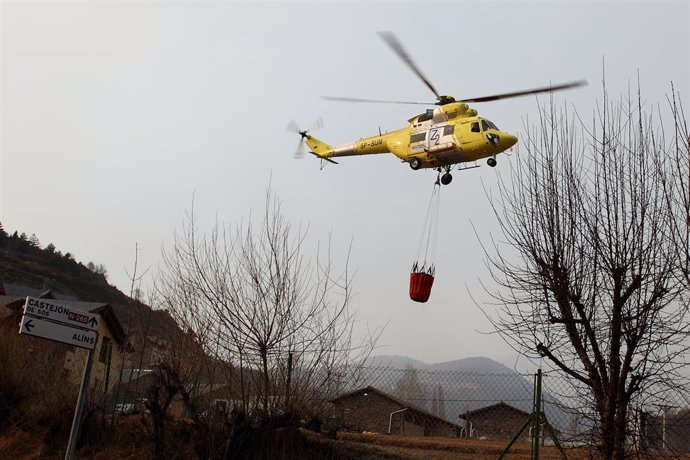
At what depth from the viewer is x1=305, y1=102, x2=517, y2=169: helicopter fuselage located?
36.0 ft

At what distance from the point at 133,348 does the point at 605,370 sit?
7265 millimetres

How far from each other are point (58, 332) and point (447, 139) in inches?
301

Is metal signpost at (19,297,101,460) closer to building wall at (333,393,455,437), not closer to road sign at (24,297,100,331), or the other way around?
road sign at (24,297,100,331)

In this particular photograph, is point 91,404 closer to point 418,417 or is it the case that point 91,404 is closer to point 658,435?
point 658,435

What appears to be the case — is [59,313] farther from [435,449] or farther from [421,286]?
[435,449]

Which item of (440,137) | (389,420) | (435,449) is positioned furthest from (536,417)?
(389,420)

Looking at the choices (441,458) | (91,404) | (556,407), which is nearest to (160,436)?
(91,404)

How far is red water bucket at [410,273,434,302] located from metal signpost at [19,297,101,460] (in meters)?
3.96

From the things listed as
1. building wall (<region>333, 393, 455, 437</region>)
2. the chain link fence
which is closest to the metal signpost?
the chain link fence

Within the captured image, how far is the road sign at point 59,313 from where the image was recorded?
20.4 ft

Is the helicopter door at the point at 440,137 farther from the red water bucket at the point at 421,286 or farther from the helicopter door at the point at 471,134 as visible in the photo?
the red water bucket at the point at 421,286

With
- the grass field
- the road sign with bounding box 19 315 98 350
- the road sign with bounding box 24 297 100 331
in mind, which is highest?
the road sign with bounding box 24 297 100 331

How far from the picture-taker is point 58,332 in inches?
249

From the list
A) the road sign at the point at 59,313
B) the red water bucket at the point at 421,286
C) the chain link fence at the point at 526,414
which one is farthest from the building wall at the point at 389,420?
the road sign at the point at 59,313
